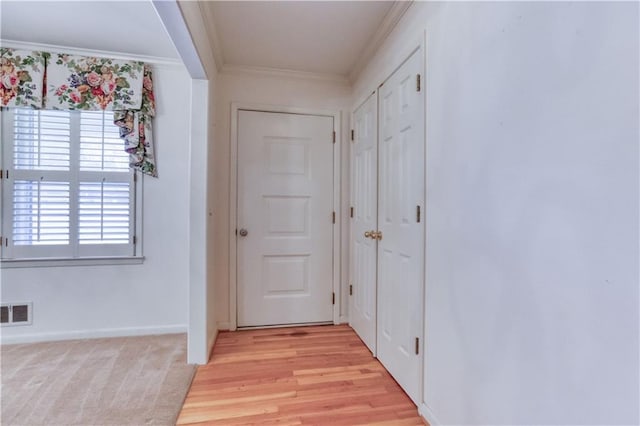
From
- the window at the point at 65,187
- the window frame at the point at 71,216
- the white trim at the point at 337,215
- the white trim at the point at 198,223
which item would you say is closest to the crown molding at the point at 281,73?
the white trim at the point at 337,215

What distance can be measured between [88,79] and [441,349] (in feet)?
10.2

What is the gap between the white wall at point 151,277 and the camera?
2.39 metres

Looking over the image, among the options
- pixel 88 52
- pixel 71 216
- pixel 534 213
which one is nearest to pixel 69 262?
pixel 71 216

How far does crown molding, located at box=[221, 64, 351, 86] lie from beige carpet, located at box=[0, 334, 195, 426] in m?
2.31

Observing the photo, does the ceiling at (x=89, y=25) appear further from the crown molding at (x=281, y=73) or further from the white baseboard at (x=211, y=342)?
the white baseboard at (x=211, y=342)

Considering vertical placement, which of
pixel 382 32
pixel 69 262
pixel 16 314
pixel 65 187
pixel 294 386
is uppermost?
pixel 382 32

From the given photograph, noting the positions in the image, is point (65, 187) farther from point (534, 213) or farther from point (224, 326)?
point (534, 213)

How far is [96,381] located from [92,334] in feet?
2.62

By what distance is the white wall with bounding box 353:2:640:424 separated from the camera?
0.72 m

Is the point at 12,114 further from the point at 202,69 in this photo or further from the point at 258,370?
the point at 258,370

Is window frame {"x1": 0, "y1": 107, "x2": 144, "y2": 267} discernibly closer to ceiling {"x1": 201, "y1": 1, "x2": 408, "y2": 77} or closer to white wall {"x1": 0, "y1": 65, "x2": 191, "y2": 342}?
white wall {"x1": 0, "y1": 65, "x2": 191, "y2": 342}

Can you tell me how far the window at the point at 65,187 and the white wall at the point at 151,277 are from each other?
0.17m

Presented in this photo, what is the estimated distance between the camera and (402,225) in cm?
179

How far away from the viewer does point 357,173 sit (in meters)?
2.56
